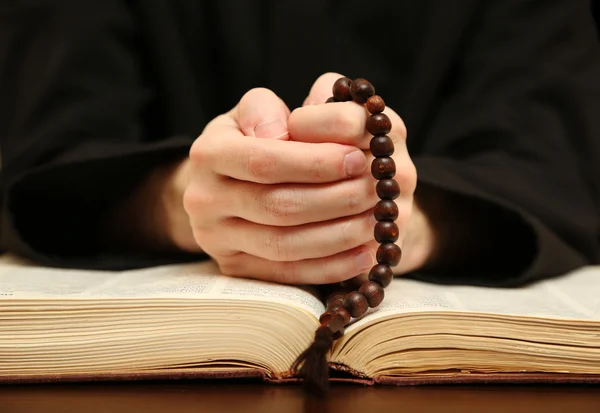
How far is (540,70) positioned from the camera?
1.01m

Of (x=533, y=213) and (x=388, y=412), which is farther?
(x=533, y=213)

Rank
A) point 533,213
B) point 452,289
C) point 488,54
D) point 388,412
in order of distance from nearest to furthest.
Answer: point 388,412
point 452,289
point 533,213
point 488,54

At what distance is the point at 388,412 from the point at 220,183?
283 millimetres

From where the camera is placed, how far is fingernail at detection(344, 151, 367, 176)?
1.91ft

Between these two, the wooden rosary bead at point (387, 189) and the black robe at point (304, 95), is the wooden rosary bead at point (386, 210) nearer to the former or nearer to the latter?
the wooden rosary bead at point (387, 189)

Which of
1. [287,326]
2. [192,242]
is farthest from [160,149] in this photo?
[287,326]

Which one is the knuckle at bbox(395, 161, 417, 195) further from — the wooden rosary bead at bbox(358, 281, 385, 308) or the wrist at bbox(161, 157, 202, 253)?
the wrist at bbox(161, 157, 202, 253)

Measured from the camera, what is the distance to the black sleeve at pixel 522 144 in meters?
0.77

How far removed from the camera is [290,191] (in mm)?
594

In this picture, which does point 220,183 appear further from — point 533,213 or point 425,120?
point 425,120

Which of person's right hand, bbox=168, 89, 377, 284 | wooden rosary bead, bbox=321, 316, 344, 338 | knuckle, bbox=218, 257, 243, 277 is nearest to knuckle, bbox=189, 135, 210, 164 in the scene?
person's right hand, bbox=168, 89, 377, 284

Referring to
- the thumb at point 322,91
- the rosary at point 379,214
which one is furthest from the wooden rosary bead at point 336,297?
the thumb at point 322,91

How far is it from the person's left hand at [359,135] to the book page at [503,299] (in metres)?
0.06

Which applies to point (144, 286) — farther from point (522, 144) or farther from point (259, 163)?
point (522, 144)
